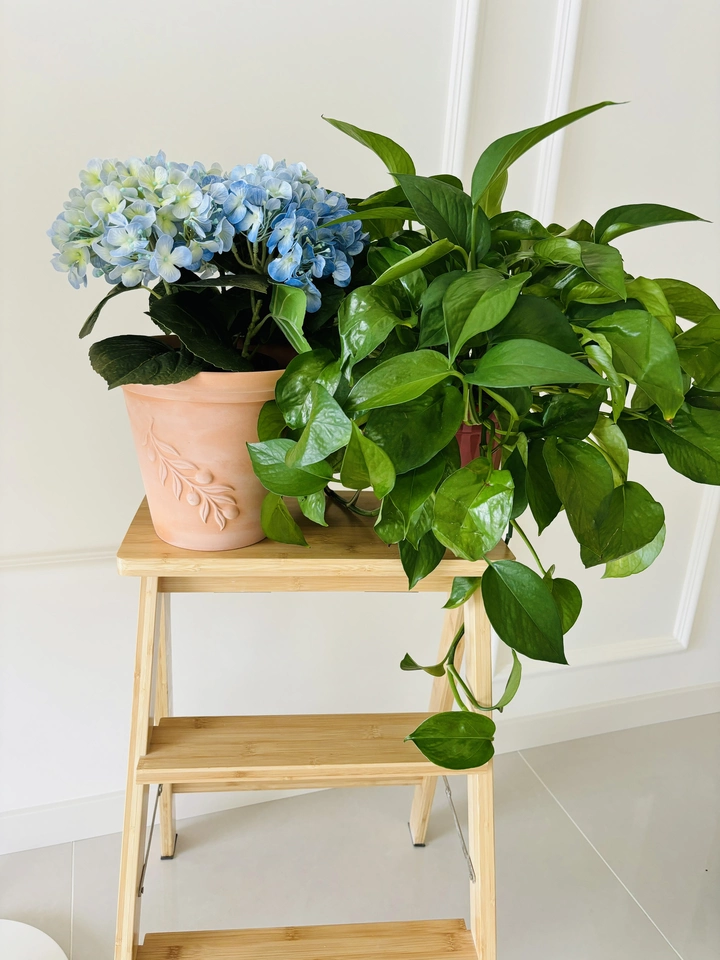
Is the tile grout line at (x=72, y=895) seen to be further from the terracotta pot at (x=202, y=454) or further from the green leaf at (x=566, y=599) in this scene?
the green leaf at (x=566, y=599)

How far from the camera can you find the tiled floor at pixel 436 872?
1.31 meters

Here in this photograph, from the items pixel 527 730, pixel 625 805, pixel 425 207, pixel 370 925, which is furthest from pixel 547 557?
pixel 425 207

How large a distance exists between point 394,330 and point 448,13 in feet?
2.64

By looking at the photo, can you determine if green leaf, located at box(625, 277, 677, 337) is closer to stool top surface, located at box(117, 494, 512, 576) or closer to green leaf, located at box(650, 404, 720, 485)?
green leaf, located at box(650, 404, 720, 485)

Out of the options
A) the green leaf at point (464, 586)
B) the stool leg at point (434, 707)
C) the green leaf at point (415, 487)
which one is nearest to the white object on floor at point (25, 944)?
the stool leg at point (434, 707)

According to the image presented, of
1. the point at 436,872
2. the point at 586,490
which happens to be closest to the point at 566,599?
the point at 586,490

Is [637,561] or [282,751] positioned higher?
[637,561]

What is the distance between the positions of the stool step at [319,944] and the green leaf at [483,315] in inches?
30.2

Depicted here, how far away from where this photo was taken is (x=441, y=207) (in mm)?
683

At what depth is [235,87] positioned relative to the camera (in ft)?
3.85

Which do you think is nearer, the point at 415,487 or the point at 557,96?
the point at 415,487

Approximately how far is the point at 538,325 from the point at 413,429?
5.3 inches

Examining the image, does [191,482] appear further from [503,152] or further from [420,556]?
[503,152]

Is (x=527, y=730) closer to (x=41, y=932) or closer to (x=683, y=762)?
(x=683, y=762)
